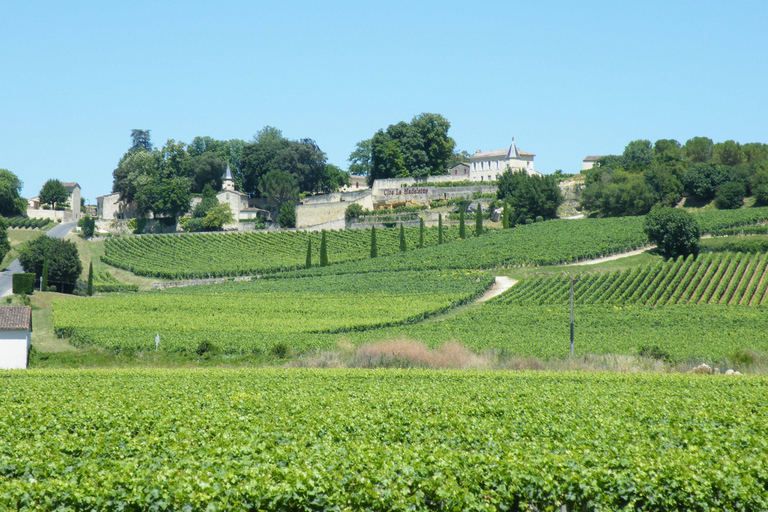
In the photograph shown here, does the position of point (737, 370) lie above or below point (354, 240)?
below

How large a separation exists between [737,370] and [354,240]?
54.7m

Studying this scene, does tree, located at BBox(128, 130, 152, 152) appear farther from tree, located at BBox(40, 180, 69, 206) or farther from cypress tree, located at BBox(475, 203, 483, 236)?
cypress tree, located at BBox(475, 203, 483, 236)

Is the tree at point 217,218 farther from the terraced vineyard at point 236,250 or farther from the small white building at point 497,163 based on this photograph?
the small white building at point 497,163

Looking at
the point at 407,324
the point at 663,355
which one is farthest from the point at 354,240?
the point at 663,355

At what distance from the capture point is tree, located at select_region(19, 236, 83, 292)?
190 ft

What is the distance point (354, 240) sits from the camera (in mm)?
79875

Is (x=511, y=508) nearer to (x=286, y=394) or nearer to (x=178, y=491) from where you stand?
(x=178, y=491)

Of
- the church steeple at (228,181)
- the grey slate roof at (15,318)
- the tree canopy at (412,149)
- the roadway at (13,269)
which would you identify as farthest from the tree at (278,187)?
the grey slate roof at (15,318)

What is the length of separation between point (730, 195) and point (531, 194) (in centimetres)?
2055

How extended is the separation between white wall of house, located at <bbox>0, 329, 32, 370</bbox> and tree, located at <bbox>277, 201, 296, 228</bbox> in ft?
186

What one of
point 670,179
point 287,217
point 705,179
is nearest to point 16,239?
point 287,217

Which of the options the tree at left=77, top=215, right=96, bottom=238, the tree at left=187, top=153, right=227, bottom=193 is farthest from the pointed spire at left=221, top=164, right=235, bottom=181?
the tree at left=77, top=215, right=96, bottom=238

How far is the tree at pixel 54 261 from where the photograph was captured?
5803 cm

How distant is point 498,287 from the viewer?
5650cm
